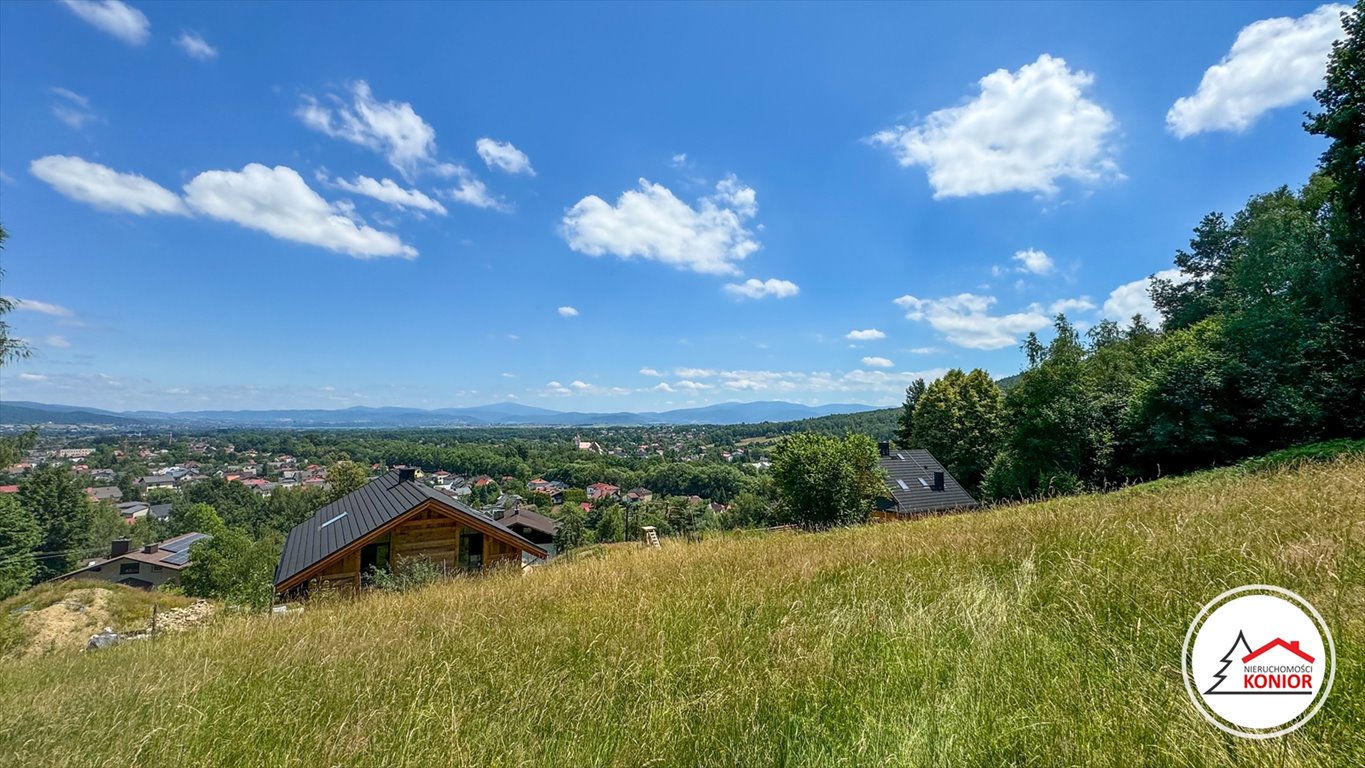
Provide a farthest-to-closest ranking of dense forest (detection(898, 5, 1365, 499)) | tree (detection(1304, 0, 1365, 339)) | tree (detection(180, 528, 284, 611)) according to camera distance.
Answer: tree (detection(180, 528, 284, 611)) → dense forest (detection(898, 5, 1365, 499)) → tree (detection(1304, 0, 1365, 339))

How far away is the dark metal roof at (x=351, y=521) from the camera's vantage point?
48.8ft

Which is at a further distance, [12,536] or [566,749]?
[12,536]

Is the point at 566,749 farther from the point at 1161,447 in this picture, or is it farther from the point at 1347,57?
the point at 1161,447

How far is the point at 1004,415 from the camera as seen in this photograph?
113 ft

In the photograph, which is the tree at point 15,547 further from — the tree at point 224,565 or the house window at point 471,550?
the house window at point 471,550

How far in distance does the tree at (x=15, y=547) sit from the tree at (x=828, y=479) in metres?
47.3

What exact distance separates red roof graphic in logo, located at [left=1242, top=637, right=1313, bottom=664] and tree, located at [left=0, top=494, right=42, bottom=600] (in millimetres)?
52978

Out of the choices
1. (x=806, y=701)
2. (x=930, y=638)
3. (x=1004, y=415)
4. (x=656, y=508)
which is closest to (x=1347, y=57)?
(x=930, y=638)

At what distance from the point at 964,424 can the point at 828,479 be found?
20086 mm

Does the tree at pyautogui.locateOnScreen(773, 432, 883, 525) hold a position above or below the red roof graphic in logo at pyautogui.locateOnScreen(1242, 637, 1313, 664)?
below

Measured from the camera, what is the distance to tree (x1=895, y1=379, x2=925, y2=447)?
146 ft

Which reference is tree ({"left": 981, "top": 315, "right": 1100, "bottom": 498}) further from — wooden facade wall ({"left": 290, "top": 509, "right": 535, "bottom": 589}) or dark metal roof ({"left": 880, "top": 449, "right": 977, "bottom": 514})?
wooden facade wall ({"left": 290, "top": 509, "right": 535, "bottom": 589})

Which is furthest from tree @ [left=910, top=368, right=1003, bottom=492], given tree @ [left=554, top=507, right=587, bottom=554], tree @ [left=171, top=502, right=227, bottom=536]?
tree @ [left=171, top=502, right=227, bottom=536]

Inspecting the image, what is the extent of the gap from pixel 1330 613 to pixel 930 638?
5.64 ft
